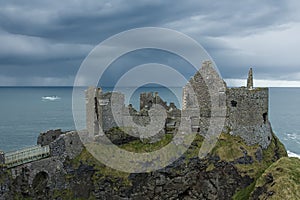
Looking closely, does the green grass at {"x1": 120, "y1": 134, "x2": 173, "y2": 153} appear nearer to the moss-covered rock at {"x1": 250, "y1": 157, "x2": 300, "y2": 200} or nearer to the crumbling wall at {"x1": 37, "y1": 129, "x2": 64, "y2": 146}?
the crumbling wall at {"x1": 37, "y1": 129, "x2": 64, "y2": 146}

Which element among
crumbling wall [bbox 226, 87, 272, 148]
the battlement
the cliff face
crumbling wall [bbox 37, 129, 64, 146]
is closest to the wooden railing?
the cliff face

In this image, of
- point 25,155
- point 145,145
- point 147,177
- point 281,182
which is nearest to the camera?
point 281,182

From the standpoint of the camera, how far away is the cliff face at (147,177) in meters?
35.2

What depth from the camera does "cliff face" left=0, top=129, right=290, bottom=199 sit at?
35.2m

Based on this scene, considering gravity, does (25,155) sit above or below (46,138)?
below

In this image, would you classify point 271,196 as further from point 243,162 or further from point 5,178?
point 5,178

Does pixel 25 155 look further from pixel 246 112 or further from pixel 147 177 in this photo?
pixel 246 112

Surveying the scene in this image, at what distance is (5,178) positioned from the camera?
107 ft

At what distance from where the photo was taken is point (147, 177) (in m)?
35.8

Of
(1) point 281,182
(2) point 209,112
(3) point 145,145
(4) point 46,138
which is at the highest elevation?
(2) point 209,112

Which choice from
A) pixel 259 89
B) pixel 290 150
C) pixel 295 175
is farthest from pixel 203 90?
pixel 290 150

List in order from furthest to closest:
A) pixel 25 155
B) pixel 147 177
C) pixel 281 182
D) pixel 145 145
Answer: pixel 145 145 < pixel 147 177 < pixel 25 155 < pixel 281 182

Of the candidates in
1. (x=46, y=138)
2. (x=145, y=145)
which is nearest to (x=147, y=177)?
(x=145, y=145)

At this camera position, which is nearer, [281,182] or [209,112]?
[281,182]
